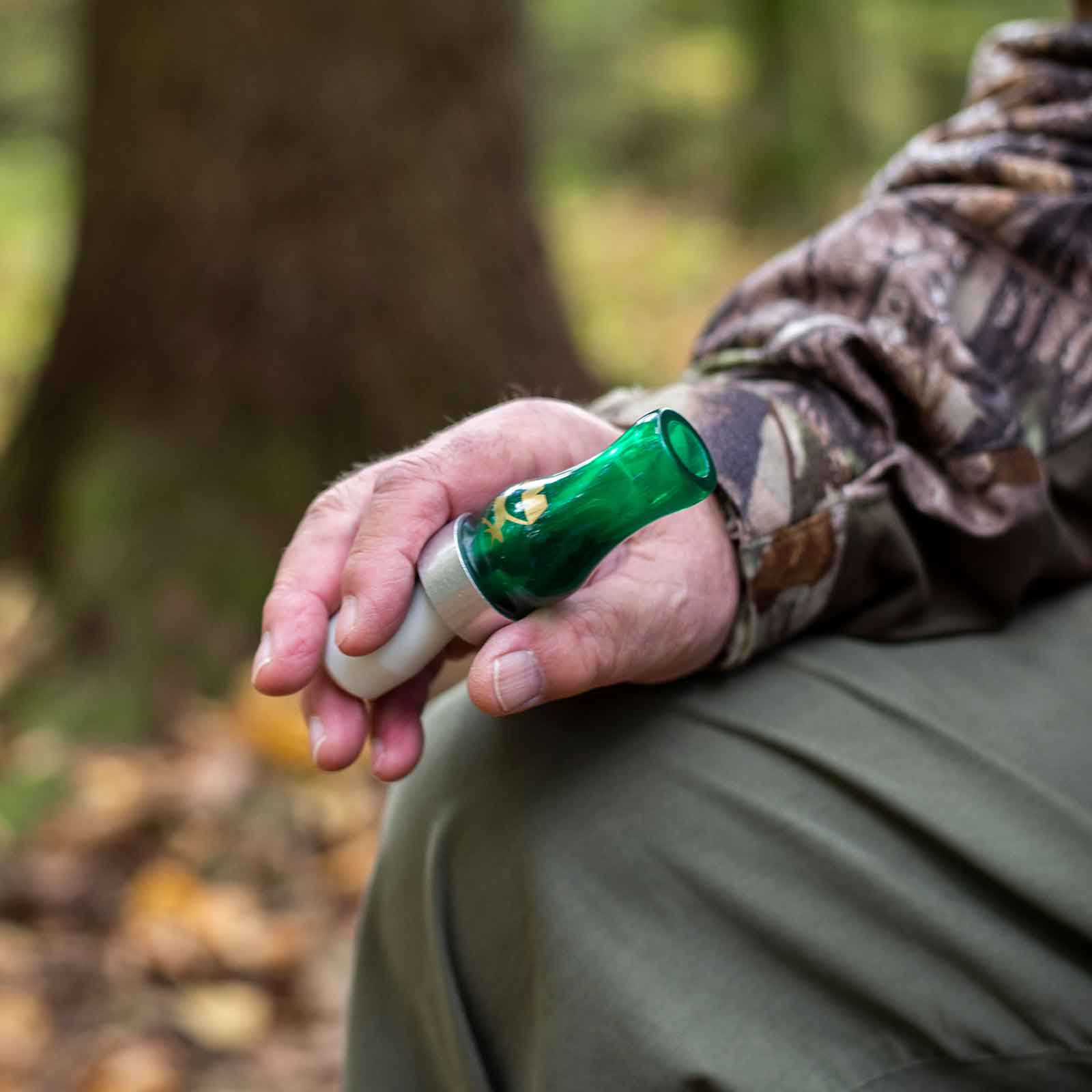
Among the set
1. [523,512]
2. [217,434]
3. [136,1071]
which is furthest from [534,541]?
[217,434]

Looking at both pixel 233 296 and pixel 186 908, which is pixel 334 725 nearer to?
pixel 186 908

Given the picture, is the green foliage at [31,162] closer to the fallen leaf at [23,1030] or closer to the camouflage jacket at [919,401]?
the fallen leaf at [23,1030]

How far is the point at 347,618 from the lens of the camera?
0.75 metres

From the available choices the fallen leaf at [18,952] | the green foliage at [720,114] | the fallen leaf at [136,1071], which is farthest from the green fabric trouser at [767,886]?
the green foliage at [720,114]

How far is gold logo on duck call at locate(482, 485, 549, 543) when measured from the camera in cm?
70

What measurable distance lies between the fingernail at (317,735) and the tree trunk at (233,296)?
1433 millimetres

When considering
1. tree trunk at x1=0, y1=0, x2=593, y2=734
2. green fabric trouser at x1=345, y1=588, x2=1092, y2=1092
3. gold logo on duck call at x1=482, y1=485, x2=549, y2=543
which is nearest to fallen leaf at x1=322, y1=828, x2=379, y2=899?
tree trunk at x1=0, y1=0, x2=593, y2=734

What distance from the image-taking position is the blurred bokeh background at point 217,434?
5.37 feet

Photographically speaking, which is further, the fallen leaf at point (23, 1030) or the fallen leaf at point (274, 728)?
the fallen leaf at point (274, 728)

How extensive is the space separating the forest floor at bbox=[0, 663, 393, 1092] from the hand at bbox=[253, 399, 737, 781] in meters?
0.87

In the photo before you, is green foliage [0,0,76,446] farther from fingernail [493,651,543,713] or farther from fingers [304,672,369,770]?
fingernail [493,651,543,713]

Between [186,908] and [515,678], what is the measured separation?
1.18 m

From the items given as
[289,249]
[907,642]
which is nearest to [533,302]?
[289,249]

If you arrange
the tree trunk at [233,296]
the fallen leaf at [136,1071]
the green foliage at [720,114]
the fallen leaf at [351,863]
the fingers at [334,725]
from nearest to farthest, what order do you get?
the fingers at [334,725] → the fallen leaf at [136,1071] → the fallen leaf at [351,863] → the tree trunk at [233,296] → the green foliage at [720,114]
